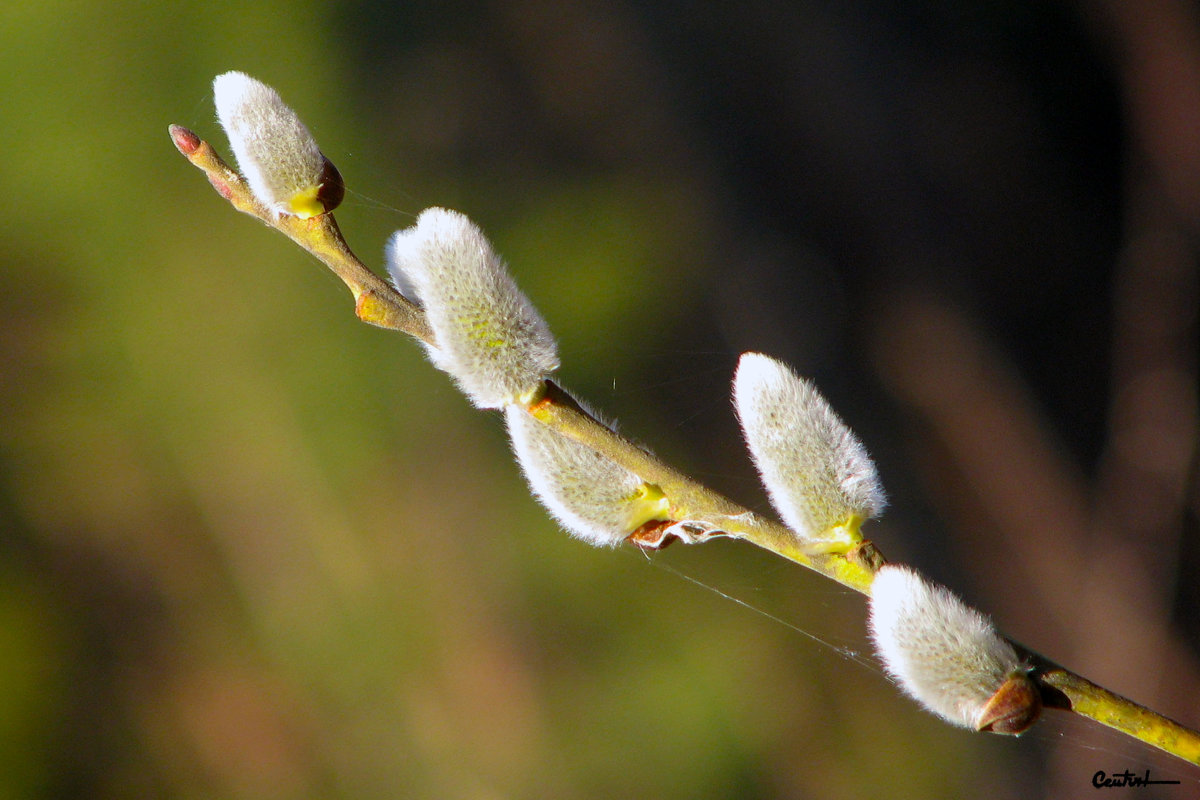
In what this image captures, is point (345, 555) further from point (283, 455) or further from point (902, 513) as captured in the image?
point (902, 513)

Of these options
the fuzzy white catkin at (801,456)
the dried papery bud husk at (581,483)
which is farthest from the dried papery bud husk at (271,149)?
the fuzzy white catkin at (801,456)

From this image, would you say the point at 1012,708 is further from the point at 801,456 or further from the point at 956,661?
the point at 801,456

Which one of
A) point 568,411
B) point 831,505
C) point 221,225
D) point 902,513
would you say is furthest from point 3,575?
point 902,513

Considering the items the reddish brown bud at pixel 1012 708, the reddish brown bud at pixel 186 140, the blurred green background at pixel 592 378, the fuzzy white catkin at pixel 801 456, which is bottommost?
the blurred green background at pixel 592 378

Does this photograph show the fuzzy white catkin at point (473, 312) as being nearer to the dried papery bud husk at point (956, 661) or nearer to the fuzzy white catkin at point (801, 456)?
the fuzzy white catkin at point (801, 456)

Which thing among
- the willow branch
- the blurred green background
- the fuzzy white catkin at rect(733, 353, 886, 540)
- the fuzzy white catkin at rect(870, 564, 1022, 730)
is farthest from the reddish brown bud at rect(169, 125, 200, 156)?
the blurred green background

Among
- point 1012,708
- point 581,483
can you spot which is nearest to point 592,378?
point 581,483
